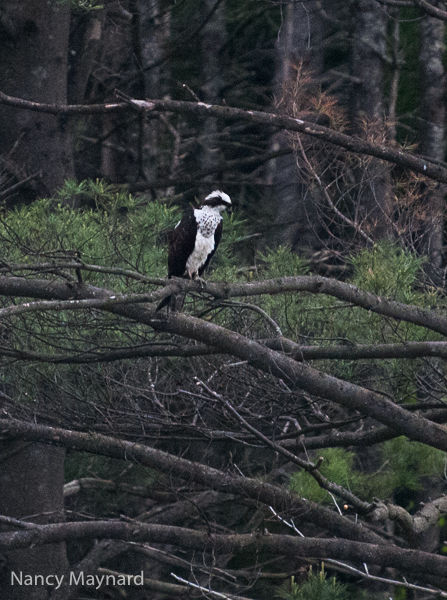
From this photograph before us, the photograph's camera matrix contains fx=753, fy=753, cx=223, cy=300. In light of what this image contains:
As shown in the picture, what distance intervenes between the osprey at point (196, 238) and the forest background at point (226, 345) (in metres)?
0.15

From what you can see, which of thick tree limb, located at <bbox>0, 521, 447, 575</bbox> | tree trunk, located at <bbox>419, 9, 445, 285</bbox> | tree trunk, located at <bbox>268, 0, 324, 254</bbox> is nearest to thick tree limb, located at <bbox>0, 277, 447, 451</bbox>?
thick tree limb, located at <bbox>0, 521, 447, 575</bbox>

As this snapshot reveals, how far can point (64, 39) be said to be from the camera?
7.50 m

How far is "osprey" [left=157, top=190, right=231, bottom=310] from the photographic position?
4797 millimetres

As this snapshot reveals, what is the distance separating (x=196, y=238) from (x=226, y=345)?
3.79 feet

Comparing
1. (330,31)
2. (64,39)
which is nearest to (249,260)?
(64,39)

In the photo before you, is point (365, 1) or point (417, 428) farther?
point (365, 1)

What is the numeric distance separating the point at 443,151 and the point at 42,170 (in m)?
4.85

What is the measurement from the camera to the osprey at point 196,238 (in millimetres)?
4797

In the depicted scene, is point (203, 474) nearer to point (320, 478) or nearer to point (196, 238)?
point (320, 478)

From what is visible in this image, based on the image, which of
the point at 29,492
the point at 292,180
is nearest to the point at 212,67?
the point at 292,180

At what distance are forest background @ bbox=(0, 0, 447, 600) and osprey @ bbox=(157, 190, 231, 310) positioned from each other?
0.49 ft

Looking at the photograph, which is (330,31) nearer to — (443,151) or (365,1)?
(365,1)

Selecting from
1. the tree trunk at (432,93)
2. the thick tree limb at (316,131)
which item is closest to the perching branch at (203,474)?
the thick tree limb at (316,131)

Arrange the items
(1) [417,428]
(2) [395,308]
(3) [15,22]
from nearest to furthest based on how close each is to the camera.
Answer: (2) [395,308], (1) [417,428], (3) [15,22]
